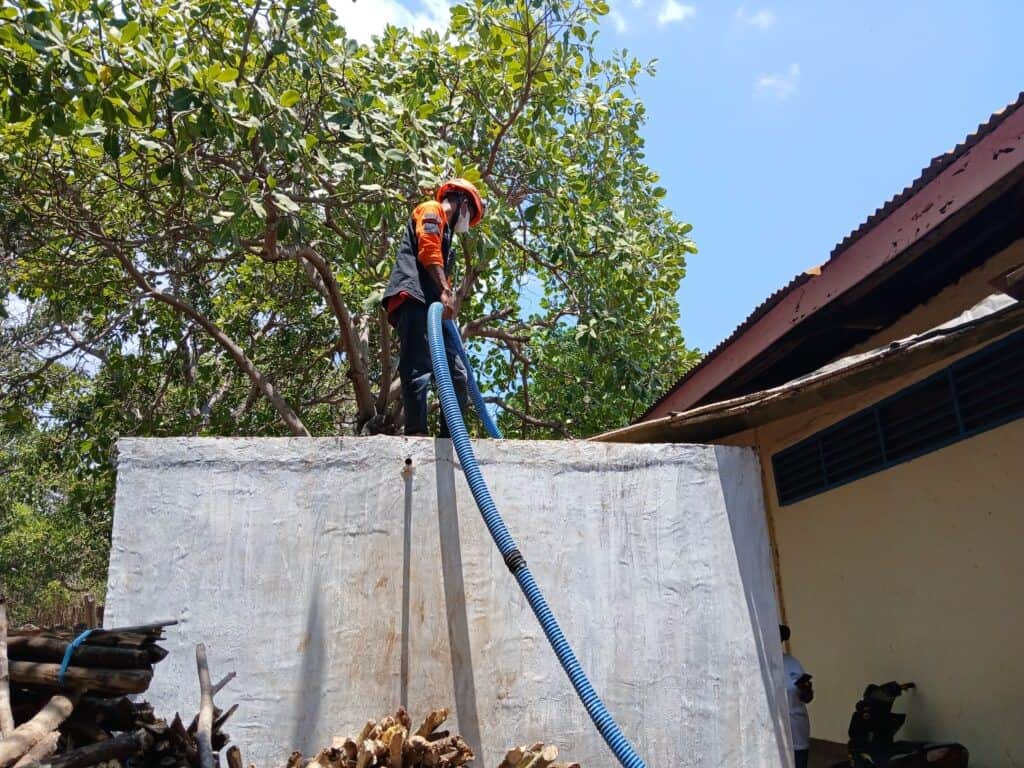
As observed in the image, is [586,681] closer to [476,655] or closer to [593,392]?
[476,655]

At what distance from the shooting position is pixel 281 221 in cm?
705

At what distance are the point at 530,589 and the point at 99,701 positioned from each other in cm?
158

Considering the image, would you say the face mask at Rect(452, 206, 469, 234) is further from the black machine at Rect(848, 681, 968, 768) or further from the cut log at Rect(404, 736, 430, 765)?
the black machine at Rect(848, 681, 968, 768)

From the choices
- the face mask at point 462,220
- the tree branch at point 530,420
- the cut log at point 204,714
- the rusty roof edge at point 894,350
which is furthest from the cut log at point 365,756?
the tree branch at point 530,420

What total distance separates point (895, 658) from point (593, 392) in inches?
227

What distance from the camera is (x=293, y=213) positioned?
22.7ft

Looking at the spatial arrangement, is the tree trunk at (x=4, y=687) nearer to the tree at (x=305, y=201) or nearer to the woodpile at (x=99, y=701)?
the woodpile at (x=99, y=701)

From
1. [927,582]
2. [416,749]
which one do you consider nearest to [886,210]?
[927,582]

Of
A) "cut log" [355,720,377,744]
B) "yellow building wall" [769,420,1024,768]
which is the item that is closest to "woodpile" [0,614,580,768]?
"cut log" [355,720,377,744]

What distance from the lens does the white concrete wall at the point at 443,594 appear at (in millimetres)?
3625

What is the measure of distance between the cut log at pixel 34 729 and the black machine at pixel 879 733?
13.8 feet

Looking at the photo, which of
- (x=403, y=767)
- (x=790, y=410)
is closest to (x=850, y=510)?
(x=790, y=410)

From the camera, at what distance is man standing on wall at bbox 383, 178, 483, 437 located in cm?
474

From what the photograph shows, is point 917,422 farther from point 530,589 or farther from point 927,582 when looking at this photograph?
point 530,589
